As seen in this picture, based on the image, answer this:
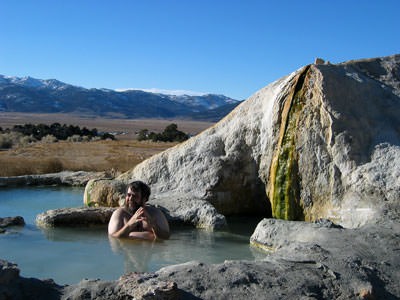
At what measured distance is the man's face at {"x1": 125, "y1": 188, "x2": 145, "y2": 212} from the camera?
570 centimetres

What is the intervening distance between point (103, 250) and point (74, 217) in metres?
1.59

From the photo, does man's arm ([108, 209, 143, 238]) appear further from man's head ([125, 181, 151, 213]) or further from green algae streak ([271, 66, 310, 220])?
green algae streak ([271, 66, 310, 220])

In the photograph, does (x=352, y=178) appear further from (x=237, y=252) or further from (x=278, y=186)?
(x=237, y=252)

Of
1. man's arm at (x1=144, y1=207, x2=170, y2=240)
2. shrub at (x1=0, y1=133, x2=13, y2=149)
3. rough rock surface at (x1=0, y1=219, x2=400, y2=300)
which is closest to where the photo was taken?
rough rock surface at (x1=0, y1=219, x2=400, y2=300)

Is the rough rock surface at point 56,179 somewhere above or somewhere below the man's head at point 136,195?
below

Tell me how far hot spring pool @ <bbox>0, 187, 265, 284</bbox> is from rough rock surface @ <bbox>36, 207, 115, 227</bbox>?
17 cm

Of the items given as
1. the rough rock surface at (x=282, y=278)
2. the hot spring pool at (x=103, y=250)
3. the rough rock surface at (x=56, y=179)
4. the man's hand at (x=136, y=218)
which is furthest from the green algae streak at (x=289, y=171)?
the rough rock surface at (x=56, y=179)

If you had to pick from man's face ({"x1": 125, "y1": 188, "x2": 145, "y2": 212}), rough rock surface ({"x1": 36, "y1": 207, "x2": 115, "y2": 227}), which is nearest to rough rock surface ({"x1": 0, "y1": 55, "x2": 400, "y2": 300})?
rough rock surface ({"x1": 36, "y1": 207, "x2": 115, "y2": 227})

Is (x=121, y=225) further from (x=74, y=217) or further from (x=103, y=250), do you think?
(x=74, y=217)

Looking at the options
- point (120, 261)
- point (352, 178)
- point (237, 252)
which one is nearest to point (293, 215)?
point (352, 178)

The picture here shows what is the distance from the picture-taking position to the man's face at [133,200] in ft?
18.7

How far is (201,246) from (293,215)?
58.4 inches

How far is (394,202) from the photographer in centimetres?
550

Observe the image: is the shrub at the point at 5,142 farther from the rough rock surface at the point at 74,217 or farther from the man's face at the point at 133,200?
the man's face at the point at 133,200
